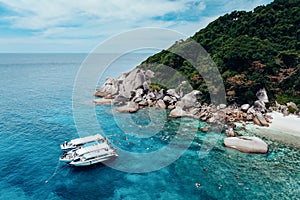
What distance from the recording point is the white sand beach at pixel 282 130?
2868cm

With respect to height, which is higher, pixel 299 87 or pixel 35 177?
pixel 299 87

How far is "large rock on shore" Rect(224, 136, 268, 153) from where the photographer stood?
24.8 metres

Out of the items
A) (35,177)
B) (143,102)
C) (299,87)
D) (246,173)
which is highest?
(299,87)

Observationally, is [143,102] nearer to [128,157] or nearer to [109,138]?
[109,138]

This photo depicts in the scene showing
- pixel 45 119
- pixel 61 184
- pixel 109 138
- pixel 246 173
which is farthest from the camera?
pixel 45 119

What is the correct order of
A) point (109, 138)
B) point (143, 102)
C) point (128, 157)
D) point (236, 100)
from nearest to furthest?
point (128, 157) → point (109, 138) → point (236, 100) → point (143, 102)

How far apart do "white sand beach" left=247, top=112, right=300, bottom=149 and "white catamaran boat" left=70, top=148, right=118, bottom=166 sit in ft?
71.9

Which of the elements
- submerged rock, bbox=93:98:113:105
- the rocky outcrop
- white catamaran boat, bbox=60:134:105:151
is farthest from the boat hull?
submerged rock, bbox=93:98:113:105

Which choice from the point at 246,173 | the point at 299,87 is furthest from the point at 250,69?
the point at 246,173

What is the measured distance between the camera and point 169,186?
62.2 ft

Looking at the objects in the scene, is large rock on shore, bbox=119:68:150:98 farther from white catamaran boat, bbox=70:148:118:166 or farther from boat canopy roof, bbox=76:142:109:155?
white catamaran boat, bbox=70:148:118:166

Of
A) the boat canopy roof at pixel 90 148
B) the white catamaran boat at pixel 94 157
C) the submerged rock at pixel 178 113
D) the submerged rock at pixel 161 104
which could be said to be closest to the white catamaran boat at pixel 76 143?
the boat canopy roof at pixel 90 148

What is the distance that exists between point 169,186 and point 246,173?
8469 millimetres

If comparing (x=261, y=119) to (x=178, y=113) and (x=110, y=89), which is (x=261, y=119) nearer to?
(x=178, y=113)
